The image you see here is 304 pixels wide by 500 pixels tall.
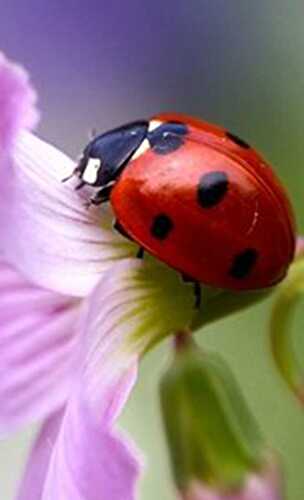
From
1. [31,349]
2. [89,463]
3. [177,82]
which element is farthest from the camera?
[177,82]

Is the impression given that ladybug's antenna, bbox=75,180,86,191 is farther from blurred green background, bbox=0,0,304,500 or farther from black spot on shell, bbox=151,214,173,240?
blurred green background, bbox=0,0,304,500

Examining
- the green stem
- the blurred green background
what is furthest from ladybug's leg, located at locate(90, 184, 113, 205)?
the blurred green background

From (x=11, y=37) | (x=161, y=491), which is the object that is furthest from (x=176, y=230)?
(x=11, y=37)

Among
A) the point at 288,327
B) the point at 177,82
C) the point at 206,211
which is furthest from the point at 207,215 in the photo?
the point at 177,82

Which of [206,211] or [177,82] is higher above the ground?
[206,211]

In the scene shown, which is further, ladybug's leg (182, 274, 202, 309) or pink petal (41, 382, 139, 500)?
ladybug's leg (182, 274, 202, 309)

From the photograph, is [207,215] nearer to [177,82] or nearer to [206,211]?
[206,211]
